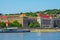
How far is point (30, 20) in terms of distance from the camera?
340 feet

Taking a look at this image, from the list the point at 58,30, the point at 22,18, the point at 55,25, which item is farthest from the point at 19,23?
the point at 58,30

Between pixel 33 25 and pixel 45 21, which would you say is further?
pixel 45 21

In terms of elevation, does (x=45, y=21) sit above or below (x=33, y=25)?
above

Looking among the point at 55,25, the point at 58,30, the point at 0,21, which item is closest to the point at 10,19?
the point at 0,21

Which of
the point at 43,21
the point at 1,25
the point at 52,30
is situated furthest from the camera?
the point at 43,21

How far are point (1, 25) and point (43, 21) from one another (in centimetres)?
1256

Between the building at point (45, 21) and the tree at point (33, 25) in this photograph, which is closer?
the tree at point (33, 25)

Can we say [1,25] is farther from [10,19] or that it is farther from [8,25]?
[10,19]

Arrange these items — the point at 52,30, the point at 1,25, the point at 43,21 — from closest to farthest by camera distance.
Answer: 1. the point at 52,30
2. the point at 1,25
3. the point at 43,21

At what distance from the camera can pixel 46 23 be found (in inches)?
A: 4013

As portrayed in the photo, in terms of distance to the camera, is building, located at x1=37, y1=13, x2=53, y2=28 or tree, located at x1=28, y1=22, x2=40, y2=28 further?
building, located at x1=37, y1=13, x2=53, y2=28

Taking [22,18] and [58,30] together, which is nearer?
[58,30]

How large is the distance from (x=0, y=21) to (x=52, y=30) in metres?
19.3

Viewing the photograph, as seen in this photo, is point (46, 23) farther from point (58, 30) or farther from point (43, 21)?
point (58, 30)
